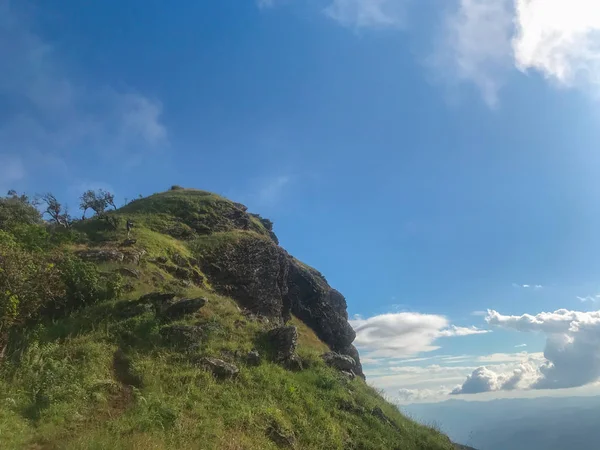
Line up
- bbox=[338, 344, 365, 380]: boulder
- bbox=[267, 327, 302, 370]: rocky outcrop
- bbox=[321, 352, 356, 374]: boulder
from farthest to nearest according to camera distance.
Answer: bbox=[338, 344, 365, 380]: boulder
bbox=[321, 352, 356, 374]: boulder
bbox=[267, 327, 302, 370]: rocky outcrop

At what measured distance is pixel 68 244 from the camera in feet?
107

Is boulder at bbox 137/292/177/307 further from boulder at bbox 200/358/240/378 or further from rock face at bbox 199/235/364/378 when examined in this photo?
rock face at bbox 199/235/364/378

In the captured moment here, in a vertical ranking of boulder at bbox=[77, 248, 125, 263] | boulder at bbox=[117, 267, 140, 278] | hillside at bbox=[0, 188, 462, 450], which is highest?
boulder at bbox=[77, 248, 125, 263]

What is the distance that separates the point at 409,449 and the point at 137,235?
28971 mm

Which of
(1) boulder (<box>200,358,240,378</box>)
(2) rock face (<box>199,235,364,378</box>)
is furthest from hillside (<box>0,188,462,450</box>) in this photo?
(2) rock face (<box>199,235,364,378</box>)

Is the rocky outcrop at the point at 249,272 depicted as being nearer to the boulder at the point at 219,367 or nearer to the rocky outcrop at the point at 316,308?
the rocky outcrop at the point at 316,308

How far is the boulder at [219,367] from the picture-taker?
1648 cm

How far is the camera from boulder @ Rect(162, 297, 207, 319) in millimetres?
20791

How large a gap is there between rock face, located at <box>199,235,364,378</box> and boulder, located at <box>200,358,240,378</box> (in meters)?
14.1

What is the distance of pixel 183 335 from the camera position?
18.8 metres

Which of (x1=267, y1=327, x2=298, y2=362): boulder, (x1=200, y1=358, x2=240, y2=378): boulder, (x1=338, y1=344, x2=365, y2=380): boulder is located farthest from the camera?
(x1=338, y1=344, x2=365, y2=380): boulder

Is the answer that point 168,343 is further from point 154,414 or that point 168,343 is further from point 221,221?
point 221,221

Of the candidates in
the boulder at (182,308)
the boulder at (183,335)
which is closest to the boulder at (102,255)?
the boulder at (182,308)

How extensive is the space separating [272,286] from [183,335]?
25.4 m
